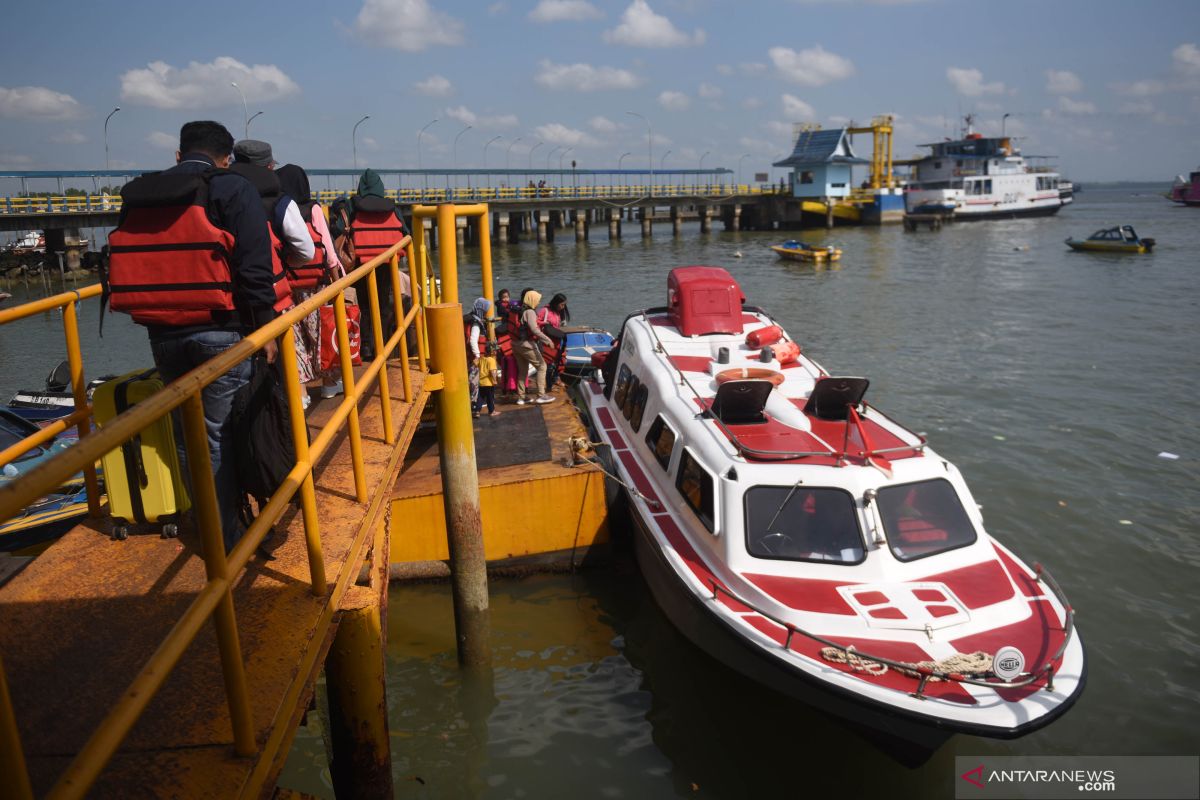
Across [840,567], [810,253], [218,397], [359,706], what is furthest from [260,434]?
[810,253]

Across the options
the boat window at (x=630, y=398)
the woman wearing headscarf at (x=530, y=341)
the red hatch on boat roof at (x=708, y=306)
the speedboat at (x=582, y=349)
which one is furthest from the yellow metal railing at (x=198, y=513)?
the speedboat at (x=582, y=349)

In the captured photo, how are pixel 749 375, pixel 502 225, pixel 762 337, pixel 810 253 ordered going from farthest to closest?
pixel 502 225 < pixel 810 253 < pixel 762 337 < pixel 749 375

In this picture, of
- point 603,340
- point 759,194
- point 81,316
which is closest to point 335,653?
point 603,340

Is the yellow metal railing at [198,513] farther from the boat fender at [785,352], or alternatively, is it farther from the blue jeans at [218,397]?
the boat fender at [785,352]

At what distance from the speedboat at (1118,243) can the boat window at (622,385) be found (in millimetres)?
37433

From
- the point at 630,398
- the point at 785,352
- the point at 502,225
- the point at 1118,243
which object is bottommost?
the point at 630,398

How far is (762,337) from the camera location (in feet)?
34.8

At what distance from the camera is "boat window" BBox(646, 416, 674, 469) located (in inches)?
349

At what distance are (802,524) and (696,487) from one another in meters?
1.18

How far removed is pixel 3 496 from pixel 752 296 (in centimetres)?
3110

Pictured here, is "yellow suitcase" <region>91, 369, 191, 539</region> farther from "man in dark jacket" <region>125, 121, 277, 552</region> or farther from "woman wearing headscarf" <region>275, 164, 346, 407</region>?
"woman wearing headscarf" <region>275, 164, 346, 407</region>

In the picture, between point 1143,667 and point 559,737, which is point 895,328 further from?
point 559,737

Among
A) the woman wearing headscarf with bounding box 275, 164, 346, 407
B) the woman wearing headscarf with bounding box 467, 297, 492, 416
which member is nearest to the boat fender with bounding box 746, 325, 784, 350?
the woman wearing headscarf with bounding box 467, 297, 492, 416

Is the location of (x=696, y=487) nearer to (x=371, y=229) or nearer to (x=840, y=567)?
(x=840, y=567)
